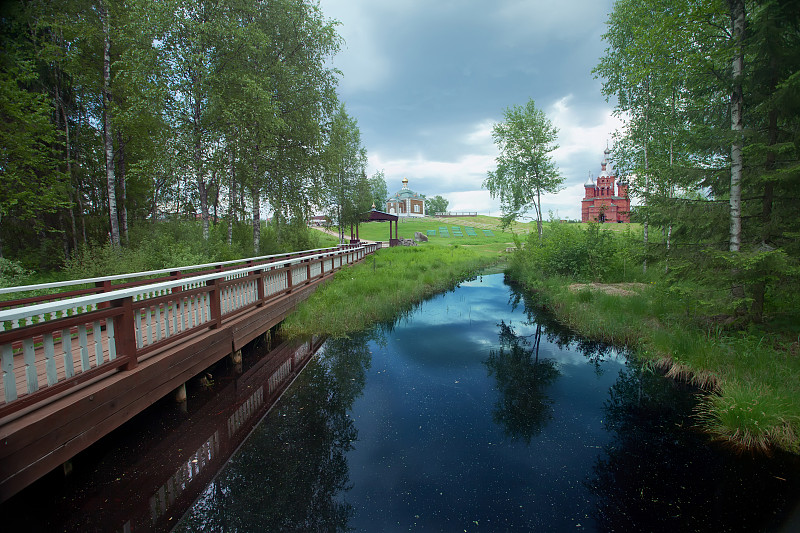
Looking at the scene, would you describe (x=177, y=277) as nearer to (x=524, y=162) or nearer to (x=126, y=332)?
(x=126, y=332)

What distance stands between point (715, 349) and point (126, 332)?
8.90 metres

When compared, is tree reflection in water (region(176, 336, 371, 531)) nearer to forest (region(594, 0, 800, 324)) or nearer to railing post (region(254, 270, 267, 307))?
railing post (region(254, 270, 267, 307))

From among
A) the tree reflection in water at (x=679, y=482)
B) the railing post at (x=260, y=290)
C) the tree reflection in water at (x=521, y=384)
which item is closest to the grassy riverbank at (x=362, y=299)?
the railing post at (x=260, y=290)

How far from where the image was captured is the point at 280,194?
16219mm

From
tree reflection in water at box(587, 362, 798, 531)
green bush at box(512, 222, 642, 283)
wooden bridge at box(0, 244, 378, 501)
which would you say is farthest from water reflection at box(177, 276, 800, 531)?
green bush at box(512, 222, 642, 283)

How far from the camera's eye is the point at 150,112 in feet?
40.4

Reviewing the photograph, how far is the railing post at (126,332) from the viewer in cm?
364

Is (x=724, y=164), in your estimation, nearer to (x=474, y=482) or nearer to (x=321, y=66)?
(x=474, y=482)

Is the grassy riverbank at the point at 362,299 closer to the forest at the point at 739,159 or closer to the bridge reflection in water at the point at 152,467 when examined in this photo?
the bridge reflection in water at the point at 152,467

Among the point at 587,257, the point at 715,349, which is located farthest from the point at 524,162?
the point at 715,349

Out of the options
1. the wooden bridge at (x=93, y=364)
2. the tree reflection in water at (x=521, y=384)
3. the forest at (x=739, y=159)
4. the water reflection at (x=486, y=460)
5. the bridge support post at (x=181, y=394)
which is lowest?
the tree reflection in water at (x=521, y=384)

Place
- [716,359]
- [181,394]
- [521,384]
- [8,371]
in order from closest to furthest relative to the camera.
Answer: [8,371]
[181,394]
[716,359]
[521,384]

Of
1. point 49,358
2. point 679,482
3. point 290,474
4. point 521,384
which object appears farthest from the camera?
point 521,384

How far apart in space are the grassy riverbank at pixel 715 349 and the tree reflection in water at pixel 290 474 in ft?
16.3
